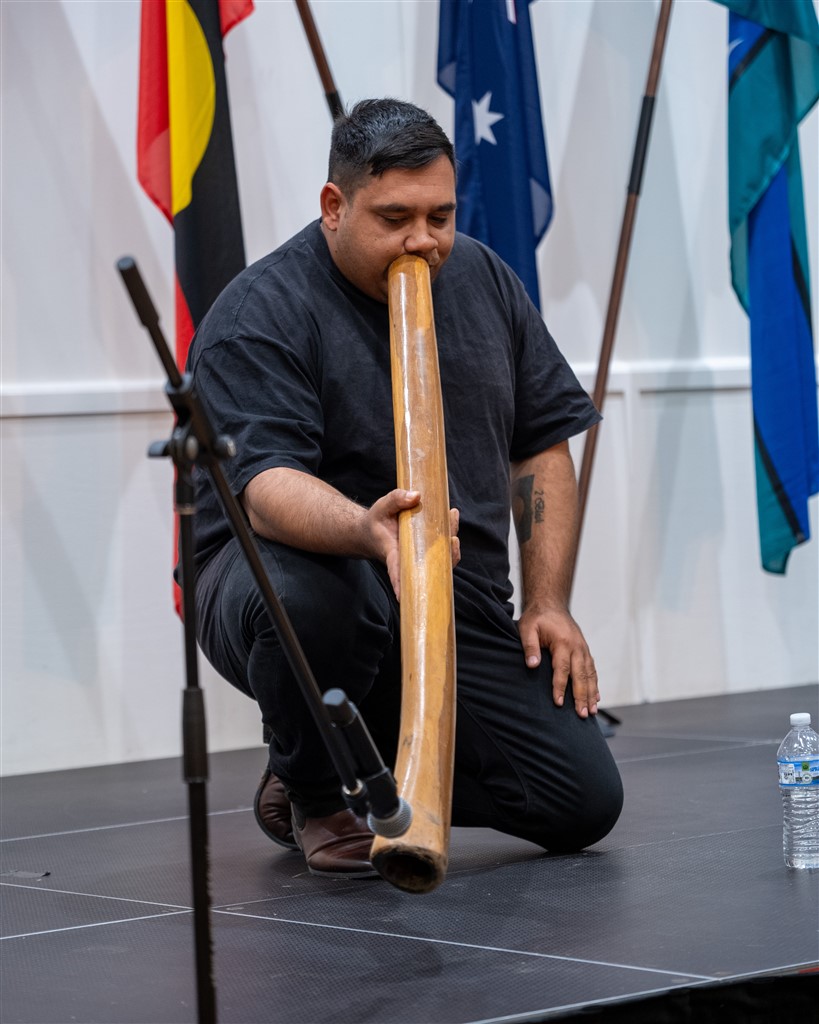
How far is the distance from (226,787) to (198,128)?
1383 millimetres

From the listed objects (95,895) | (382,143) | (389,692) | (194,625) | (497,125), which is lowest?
(95,895)

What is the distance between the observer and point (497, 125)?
3.27 meters

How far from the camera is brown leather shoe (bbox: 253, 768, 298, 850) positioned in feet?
6.47

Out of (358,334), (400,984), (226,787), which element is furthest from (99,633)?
(400,984)

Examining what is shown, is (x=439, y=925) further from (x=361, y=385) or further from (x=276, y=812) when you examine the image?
(x=361, y=385)

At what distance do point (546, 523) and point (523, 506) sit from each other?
0.05 m

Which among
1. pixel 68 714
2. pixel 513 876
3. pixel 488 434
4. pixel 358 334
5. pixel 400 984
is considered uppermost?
pixel 358 334

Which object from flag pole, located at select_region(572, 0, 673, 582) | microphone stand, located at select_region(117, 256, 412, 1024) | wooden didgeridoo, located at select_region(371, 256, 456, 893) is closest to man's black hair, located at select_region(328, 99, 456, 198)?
wooden didgeridoo, located at select_region(371, 256, 456, 893)

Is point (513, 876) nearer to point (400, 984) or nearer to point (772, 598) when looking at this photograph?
point (400, 984)

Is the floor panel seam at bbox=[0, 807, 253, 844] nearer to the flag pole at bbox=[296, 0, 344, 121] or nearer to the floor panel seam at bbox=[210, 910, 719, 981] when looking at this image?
the floor panel seam at bbox=[210, 910, 719, 981]

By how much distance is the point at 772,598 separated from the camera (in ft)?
12.8

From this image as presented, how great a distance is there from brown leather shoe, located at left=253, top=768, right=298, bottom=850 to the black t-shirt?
0.32m

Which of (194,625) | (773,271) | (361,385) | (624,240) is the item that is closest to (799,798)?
(361,385)

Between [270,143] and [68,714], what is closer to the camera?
[68,714]
